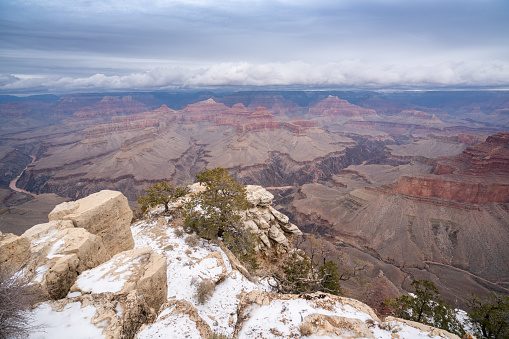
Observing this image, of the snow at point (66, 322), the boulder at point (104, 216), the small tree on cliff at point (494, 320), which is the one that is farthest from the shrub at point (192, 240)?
the small tree on cliff at point (494, 320)

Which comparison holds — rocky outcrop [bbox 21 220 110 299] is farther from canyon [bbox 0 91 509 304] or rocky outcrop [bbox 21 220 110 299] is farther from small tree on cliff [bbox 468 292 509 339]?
→ canyon [bbox 0 91 509 304]

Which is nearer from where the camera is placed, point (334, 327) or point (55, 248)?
point (334, 327)

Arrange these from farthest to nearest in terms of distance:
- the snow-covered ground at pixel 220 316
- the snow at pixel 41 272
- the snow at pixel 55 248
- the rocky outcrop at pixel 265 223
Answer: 1. the rocky outcrop at pixel 265 223
2. the snow at pixel 55 248
3. the snow at pixel 41 272
4. the snow-covered ground at pixel 220 316

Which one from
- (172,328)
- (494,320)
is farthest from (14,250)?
(494,320)

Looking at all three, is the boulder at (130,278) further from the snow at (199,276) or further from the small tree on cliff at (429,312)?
the small tree on cliff at (429,312)

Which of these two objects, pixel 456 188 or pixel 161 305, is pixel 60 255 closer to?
pixel 161 305

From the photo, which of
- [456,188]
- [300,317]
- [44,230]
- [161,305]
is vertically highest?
[44,230]

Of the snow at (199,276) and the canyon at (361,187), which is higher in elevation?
the snow at (199,276)
